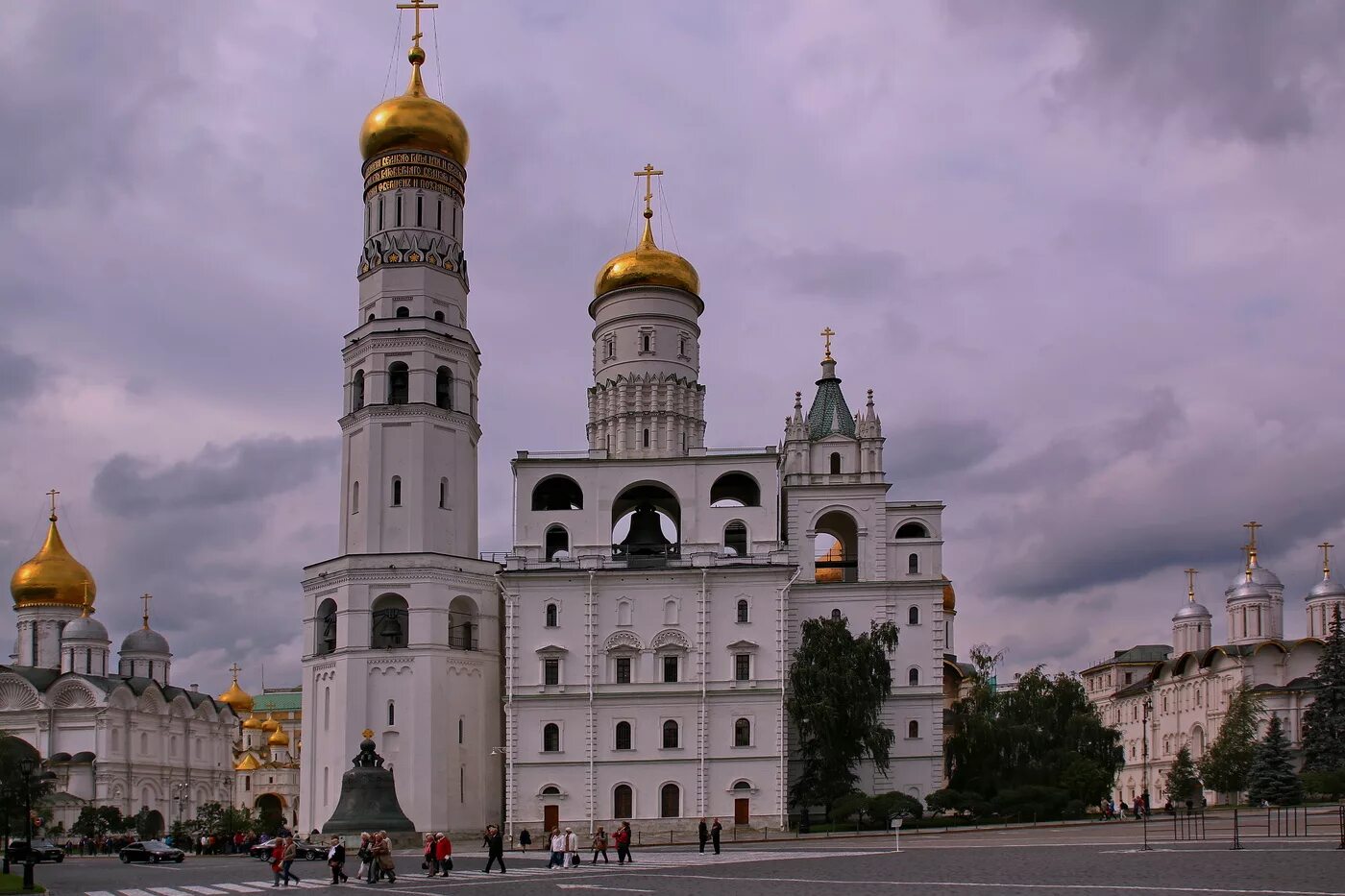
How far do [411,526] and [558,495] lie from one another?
21.1 ft

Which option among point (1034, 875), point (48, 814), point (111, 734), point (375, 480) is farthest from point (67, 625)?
point (1034, 875)

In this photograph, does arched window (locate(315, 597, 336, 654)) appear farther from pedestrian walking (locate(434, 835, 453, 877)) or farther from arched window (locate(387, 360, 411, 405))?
pedestrian walking (locate(434, 835, 453, 877))

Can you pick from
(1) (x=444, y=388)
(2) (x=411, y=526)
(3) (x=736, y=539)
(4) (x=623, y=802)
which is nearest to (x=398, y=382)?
(1) (x=444, y=388)

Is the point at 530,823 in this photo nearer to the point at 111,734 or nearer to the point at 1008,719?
the point at 1008,719

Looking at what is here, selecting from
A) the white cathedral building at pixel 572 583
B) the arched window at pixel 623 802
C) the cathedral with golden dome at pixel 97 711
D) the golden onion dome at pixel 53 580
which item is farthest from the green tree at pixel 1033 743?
the golden onion dome at pixel 53 580

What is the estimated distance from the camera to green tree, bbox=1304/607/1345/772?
63.8m

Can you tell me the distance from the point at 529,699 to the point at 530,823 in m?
4.24

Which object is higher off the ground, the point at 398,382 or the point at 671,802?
the point at 398,382

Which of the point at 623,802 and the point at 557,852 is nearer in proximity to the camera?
the point at 557,852

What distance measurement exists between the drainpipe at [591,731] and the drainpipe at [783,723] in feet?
20.8

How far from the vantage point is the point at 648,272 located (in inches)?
2430

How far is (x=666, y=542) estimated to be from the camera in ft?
196

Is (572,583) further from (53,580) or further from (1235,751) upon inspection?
(53,580)

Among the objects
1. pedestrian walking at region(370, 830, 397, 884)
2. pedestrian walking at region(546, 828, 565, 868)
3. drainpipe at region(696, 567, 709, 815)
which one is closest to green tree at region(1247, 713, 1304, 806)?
drainpipe at region(696, 567, 709, 815)
